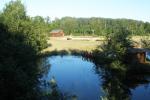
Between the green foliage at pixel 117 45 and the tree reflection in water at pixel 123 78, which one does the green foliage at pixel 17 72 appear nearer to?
the tree reflection in water at pixel 123 78

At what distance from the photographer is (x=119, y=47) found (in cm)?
4950

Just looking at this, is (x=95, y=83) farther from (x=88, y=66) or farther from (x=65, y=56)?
(x=65, y=56)

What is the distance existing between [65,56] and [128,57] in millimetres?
28807

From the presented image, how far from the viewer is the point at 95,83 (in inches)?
1941

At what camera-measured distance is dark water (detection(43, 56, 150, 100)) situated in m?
40.5

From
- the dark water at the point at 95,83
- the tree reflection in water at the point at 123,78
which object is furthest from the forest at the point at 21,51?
the dark water at the point at 95,83

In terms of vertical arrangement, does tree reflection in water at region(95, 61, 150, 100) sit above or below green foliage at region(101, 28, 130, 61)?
below

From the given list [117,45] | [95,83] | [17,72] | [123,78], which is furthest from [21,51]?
[123,78]

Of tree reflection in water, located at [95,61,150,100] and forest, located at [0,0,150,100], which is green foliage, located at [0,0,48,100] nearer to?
forest, located at [0,0,150,100]

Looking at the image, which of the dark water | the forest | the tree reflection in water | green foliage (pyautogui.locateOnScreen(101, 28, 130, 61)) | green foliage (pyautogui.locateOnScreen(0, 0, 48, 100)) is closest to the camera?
green foliage (pyautogui.locateOnScreen(0, 0, 48, 100))

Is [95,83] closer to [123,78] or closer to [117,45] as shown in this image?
[123,78]

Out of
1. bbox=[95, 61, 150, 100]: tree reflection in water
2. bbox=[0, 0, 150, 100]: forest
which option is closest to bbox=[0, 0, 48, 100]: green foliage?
bbox=[0, 0, 150, 100]: forest

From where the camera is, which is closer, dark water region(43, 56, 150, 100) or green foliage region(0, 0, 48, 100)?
green foliage region(0, 0, 48, 100)

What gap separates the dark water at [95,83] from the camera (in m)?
40.5
